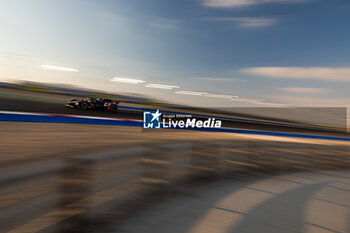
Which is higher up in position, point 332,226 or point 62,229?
point 62,229

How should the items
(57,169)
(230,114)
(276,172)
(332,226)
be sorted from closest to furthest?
(332,226), (57,169), (276,172), (230,114)

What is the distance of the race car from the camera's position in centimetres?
1374

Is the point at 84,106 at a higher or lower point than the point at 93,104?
lower

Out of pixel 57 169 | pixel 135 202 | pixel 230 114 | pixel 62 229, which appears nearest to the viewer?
pixel 62 229

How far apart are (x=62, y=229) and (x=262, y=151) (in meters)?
7.22

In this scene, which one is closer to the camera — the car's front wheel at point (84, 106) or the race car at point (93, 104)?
the race car at point (93, 104)

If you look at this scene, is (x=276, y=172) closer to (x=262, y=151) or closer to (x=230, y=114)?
(x=262, y=151)

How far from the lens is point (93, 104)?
1428 centimetres

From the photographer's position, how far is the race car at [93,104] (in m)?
13.7

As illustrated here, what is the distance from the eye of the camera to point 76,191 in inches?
146

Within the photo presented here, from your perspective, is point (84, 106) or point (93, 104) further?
point (93, 104)

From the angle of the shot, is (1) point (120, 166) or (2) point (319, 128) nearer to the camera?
(1) point (120, 166)

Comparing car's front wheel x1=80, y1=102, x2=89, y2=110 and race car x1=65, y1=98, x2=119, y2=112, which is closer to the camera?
race car x1=65, y1=98, x2=119, y2=112

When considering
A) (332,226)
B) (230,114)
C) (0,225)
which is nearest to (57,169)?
(0,225)
